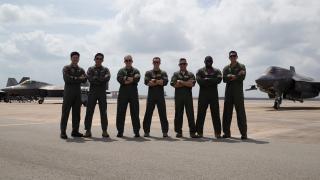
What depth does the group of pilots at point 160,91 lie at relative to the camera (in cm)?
938

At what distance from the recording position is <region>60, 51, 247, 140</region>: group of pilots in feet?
30.8

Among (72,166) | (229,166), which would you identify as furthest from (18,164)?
(229,166)

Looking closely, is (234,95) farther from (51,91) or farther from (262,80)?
(51,91)

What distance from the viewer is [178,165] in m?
5.43

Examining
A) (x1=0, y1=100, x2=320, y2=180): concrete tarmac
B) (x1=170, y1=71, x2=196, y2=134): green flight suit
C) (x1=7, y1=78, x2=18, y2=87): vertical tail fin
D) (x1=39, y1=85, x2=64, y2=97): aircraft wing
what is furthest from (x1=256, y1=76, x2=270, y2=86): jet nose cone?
(x1=7, y1=78, x2=18, y2=87): vertical tail fin

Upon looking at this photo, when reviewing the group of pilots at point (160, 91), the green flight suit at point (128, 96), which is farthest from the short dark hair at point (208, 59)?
the green flight suit at point (128, 96)

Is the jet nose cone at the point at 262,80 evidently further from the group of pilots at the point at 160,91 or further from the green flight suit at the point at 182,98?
the green flight suit at the point at 182,98

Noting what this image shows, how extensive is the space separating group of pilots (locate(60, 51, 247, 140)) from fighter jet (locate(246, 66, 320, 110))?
17.3 metres

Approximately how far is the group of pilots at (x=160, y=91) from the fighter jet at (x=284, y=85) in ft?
56.6

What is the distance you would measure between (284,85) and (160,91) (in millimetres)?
19279

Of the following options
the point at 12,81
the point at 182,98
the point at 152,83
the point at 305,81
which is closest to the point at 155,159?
the point at 152,83

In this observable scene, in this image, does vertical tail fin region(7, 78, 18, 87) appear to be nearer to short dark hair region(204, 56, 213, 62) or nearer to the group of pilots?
the group of pilots

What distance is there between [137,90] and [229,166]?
4.75 m

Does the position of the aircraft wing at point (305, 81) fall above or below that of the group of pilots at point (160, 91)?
above
